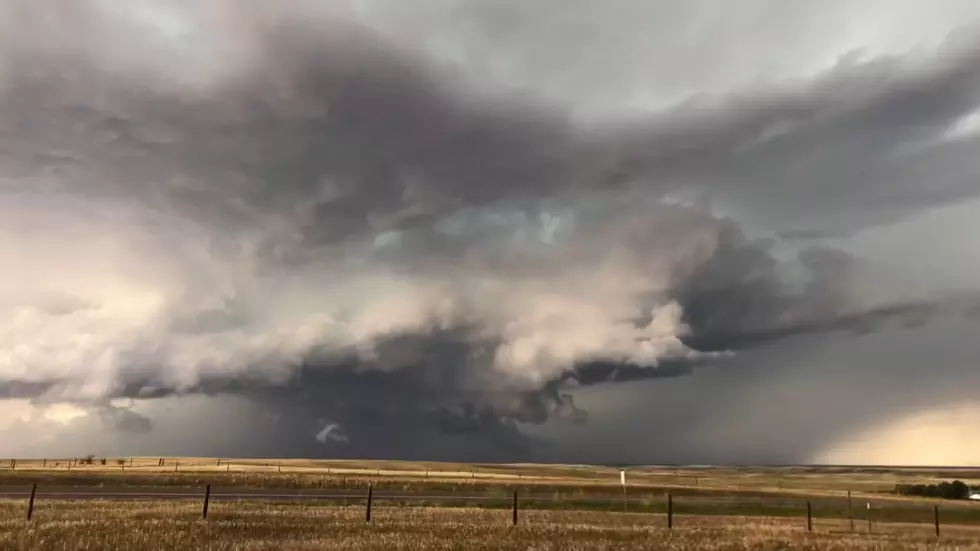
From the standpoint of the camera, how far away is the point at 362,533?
30.4 metres

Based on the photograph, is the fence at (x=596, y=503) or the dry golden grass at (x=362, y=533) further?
the fence at (x=596, y=503)

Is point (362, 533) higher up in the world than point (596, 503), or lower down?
higher up

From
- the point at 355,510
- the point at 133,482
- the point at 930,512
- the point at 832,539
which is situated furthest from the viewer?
the point at 133,482

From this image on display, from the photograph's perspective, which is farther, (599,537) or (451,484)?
(451,484)

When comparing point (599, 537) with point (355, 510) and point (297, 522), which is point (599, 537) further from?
point (355, 510)

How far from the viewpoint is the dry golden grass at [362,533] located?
26547 millimetres

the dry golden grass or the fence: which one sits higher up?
the dry golden grass

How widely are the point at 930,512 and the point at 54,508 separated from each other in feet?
245

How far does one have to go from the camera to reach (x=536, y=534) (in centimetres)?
3062

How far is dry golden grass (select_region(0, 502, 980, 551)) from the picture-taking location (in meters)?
26.5

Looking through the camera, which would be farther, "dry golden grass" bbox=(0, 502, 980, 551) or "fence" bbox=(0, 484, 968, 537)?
"fence" bbox=(0, 484, 968, 537)

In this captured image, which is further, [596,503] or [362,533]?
[596,503]

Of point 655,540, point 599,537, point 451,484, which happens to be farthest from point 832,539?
point 451,484

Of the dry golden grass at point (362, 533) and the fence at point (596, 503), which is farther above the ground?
the dry golden grass at point (362, 533)
